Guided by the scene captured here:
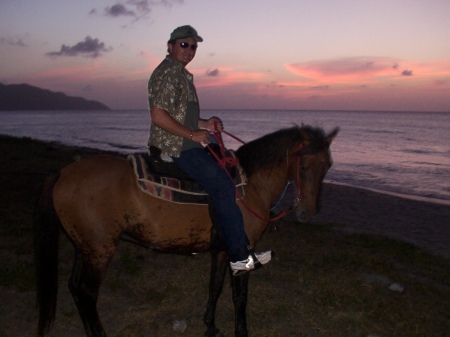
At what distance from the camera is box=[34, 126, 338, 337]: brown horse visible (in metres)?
3.62

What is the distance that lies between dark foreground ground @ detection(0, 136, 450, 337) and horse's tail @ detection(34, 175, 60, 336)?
44 centimetres

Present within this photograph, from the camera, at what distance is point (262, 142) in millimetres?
4309

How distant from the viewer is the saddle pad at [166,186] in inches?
146

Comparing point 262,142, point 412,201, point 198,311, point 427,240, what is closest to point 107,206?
point 262,142

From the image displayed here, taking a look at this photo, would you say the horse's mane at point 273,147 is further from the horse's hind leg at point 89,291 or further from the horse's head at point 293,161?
the horse's hind leg at point 89,291

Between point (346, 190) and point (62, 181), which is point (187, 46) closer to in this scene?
point (62, 181)

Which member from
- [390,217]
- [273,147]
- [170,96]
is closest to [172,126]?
[170,96]

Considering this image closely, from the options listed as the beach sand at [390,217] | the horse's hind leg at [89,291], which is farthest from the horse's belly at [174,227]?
the beach sand at [390,217]

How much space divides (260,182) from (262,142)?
45 centimetres

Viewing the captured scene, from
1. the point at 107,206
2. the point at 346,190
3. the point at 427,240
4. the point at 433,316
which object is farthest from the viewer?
the point at 346,190

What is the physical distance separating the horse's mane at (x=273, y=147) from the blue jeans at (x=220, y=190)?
1.86ft

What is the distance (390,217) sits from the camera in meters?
11.6

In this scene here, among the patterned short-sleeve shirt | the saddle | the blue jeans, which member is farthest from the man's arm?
the saddle

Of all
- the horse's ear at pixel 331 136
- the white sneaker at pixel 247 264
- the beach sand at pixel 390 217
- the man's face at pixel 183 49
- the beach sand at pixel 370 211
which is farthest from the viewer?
the beach sand at pixel 370 211
